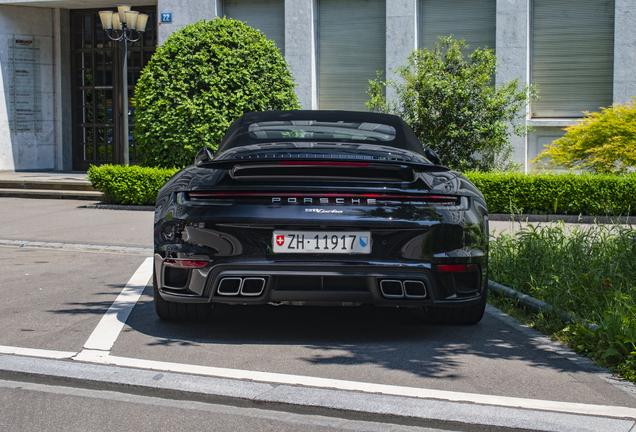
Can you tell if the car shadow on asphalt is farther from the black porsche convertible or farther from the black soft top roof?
the black soft top roof

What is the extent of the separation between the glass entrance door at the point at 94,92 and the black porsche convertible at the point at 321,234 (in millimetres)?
20634

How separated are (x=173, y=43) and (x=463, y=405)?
527 inches

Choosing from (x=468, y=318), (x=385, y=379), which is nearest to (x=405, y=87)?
(x=468, y=318)

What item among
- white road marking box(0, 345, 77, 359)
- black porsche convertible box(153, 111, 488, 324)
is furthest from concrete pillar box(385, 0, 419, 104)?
white road marking box(0, 345, 77, 359)

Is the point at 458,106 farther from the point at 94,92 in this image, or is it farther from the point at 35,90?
the point at 35,90

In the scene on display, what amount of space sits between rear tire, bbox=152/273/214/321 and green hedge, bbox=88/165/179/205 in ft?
31.9

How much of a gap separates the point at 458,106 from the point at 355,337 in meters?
12.3

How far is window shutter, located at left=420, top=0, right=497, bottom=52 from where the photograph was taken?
18.8 meters

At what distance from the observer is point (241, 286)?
4113mm

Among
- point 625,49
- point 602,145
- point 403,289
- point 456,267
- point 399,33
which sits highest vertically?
point 399,33

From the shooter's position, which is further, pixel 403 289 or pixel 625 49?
pixel 625 49

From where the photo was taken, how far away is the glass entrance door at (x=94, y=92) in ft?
79.0

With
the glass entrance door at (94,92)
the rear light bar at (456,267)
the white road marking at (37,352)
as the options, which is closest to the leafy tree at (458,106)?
the glass entrance door at (94,92)

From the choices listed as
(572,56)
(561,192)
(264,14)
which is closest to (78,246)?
(561,192)
